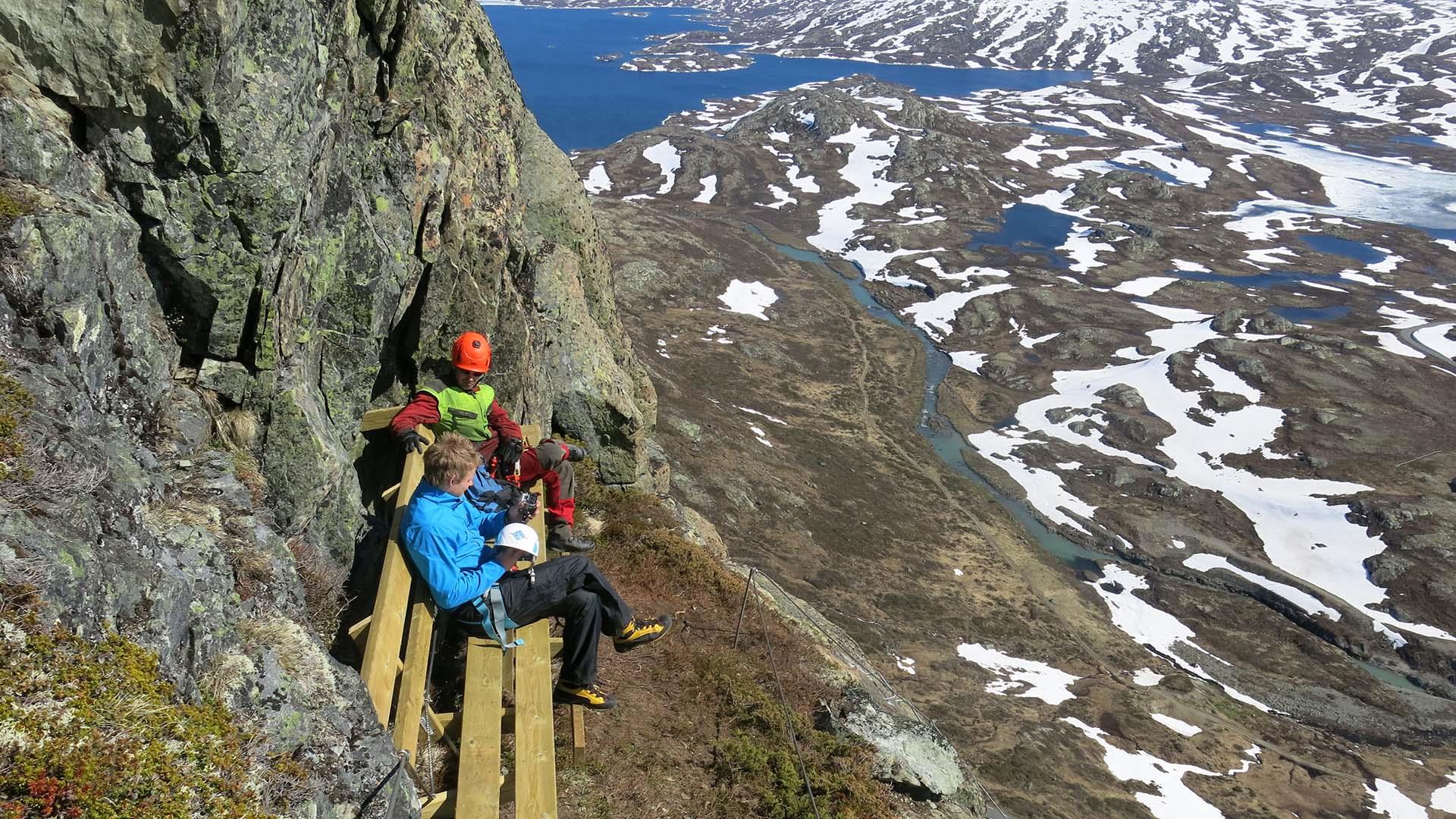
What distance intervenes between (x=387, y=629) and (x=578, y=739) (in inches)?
111

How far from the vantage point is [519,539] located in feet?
27.5

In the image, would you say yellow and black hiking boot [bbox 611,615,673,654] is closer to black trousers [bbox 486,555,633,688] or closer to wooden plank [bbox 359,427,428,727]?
black trousers [bbox 486,555,633,688]

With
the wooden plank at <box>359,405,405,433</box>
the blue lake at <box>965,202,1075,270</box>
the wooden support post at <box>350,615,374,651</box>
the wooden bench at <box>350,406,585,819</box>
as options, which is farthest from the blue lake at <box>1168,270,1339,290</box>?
the wooden support post at <box>350,615,374,651</box>

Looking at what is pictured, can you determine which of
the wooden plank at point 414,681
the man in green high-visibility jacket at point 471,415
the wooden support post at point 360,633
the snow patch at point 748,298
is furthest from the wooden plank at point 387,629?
the snow patch at point 748,298

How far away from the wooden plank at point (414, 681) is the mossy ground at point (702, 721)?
7.62 ft

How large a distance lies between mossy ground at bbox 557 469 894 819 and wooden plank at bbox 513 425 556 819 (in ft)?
5.73

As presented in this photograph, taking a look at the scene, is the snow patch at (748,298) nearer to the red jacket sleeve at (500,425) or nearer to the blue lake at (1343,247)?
the red jacket sleeve at (500,425)

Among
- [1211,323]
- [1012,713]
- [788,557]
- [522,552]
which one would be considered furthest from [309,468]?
[1211,323]

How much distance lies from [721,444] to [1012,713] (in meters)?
33.9

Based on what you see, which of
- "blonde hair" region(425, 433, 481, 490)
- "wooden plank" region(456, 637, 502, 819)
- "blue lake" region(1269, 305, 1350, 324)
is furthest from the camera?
"blue lake" region(1269, 305, 1350, 324)

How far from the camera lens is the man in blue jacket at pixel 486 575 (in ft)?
27.3

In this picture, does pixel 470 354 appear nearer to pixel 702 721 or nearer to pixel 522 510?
pixel 522 510

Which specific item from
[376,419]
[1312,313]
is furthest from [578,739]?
[1312,313]

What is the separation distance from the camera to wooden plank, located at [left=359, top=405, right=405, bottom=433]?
1118 centimetres
